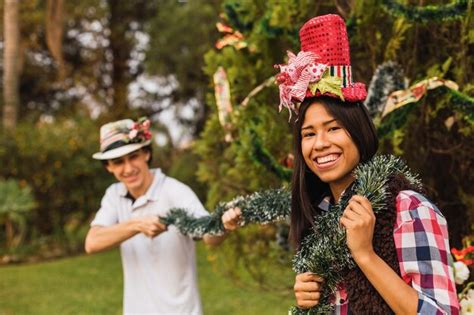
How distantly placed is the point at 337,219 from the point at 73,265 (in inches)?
370

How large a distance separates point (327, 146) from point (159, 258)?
1757mm

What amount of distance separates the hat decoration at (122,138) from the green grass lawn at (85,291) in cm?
323

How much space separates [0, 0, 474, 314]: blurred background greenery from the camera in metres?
3.26

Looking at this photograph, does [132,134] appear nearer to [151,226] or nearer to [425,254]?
[151,226]

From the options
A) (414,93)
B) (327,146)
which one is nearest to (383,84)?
(414,93)

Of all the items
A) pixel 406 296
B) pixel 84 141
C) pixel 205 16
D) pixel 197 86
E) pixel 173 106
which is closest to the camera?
pixel 406 296

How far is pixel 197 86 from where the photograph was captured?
17.2 meters

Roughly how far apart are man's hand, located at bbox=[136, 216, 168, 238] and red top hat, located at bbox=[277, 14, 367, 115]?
1.34 meters

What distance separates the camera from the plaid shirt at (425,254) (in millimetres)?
1679

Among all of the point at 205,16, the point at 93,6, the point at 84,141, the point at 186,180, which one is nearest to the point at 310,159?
the point at 84,141

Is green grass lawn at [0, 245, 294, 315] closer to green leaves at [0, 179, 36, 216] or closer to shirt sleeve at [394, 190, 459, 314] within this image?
green leaves at [0, 179, 36, 216]

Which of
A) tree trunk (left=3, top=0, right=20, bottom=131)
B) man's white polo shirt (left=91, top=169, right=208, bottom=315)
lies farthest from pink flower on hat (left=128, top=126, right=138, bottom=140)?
tree trunk (left=3, top=0, right=20, bottom=131)

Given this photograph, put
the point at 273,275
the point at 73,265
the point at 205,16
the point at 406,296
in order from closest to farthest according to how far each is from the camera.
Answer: the point at 406,296
the point at 273,275
the point at 73,265
the point at 205,16

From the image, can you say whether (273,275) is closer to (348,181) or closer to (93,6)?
(348,181)
